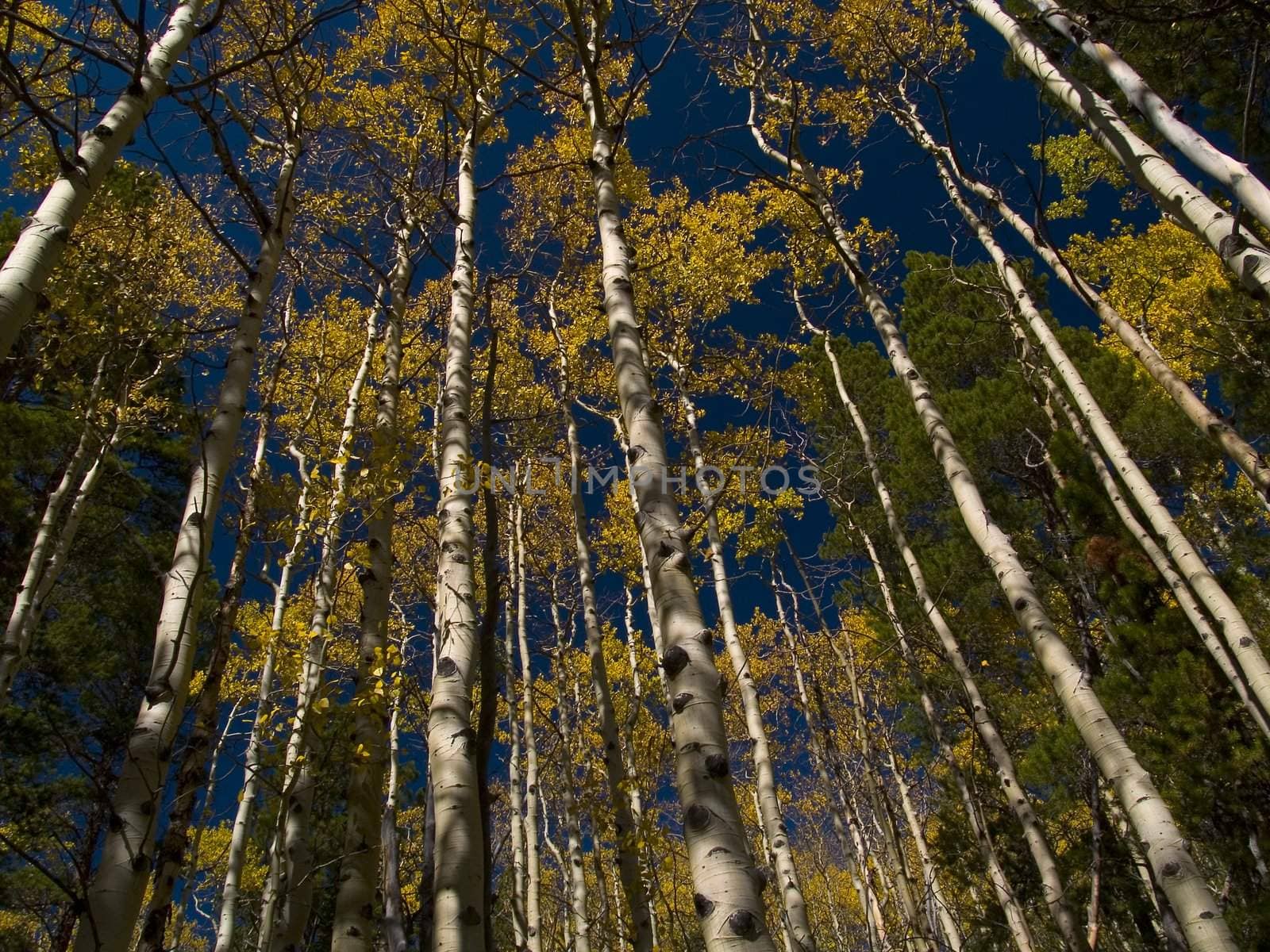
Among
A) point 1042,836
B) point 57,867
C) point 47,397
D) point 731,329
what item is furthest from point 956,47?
point 57,867

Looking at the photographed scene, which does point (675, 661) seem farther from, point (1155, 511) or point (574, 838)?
point (574, 838)

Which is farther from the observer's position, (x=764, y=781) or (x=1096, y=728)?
(x=764, y=781)

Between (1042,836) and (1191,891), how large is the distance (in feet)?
6.58

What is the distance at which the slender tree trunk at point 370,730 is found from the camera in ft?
8.72

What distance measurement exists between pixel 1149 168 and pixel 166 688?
5.09 m

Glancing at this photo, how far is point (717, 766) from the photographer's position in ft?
5.88

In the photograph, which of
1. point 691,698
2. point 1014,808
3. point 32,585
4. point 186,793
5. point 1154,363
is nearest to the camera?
point 691,698

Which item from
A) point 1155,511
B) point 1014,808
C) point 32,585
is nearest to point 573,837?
point 1014,808

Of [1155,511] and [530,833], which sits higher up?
[1155,511]

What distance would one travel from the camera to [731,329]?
27.9ft

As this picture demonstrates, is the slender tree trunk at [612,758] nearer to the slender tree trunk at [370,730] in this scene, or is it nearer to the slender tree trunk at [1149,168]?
the slender tree trunk at [370,730]

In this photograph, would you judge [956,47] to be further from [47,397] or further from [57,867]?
[57,867]

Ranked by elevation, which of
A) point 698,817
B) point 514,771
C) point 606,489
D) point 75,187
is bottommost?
point 698,817

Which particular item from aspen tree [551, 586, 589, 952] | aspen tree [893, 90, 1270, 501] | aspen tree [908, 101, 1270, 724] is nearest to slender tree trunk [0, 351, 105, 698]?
aspen tree [551, 586, 589, 952]
